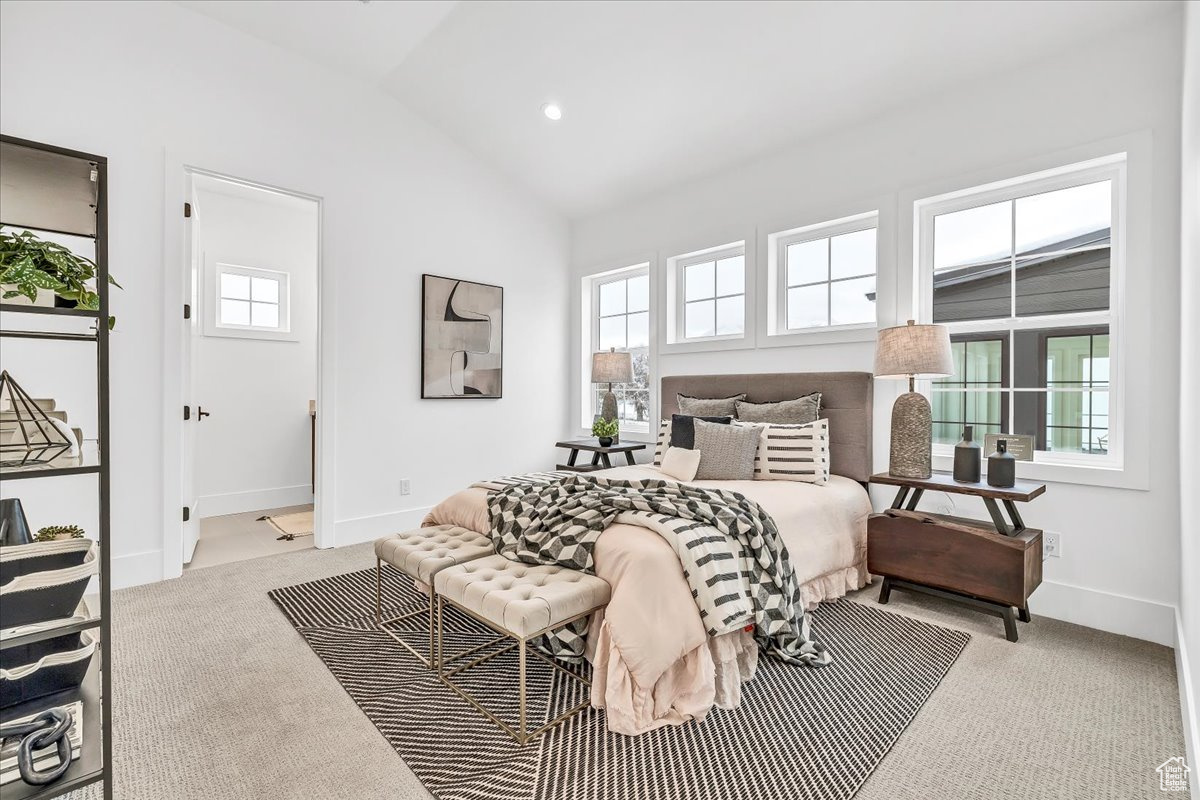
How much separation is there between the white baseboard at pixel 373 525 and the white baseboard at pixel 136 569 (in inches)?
38.4

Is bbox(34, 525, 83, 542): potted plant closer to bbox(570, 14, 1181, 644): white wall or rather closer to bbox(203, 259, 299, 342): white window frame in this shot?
bbox(570, 14, 1181, 644): white wall

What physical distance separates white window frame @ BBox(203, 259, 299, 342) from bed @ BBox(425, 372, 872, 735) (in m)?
3.20

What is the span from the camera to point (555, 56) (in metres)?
3.51

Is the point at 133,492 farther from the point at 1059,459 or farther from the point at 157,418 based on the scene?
the point at 1059,459

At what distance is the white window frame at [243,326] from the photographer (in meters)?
4.85

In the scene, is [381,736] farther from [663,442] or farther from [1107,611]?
[1107,611]

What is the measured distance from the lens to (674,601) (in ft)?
6.36

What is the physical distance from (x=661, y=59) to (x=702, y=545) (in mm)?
2816

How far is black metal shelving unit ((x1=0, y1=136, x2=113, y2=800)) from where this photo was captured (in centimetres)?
113

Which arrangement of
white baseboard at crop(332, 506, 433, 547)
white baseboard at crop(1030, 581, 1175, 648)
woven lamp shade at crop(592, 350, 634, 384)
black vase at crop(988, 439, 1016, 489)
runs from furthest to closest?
woven lamp shade at crop(592, 350, 634, 384) → white baseboard at crop(332, 506, 433, 547) → black vase at crop(988, 439, 1016, 489) → white baseboard at crop(1030, 581, 1175, 648)

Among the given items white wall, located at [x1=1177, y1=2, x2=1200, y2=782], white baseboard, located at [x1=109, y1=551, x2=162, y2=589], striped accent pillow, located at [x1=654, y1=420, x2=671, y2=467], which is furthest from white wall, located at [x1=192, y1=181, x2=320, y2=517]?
white wall, located at [x1=1177, y1=2, x2=1200, y2=782]

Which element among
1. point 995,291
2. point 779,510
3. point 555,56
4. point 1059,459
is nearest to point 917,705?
point 779,510

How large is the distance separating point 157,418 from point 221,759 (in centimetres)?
232

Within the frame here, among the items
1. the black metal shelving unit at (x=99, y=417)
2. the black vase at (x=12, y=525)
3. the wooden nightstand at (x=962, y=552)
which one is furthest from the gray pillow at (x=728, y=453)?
the black vase at (x=12, y=525)
